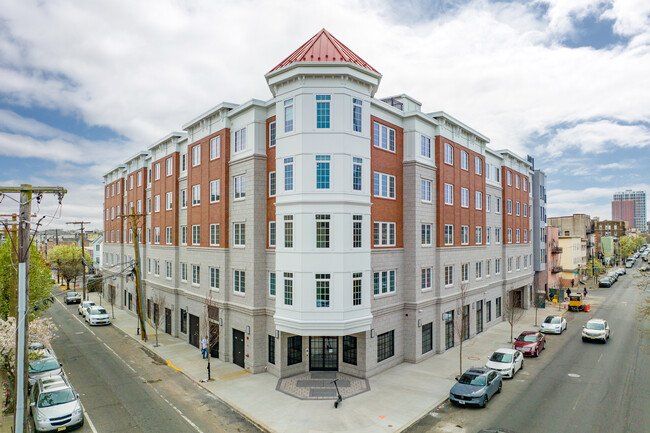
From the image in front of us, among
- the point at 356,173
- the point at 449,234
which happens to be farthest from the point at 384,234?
the point at 449,234

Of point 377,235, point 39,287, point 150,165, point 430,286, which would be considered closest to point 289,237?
point 377,235

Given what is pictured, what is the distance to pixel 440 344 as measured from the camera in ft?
95.9

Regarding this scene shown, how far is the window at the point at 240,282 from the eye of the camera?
2636 centimetres

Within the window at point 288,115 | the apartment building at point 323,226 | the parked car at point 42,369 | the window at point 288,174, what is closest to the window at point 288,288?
the apartment building at point 323,226

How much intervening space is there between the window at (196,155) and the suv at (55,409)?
18.4 metres

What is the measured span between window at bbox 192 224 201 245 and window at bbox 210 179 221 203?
3.45m

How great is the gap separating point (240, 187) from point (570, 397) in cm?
2332

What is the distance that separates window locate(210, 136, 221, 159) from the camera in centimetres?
2888

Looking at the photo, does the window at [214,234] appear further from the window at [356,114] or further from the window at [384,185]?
the window at [356,114]

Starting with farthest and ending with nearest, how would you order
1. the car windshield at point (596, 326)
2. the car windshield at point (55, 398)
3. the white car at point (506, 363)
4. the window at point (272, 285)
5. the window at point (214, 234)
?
the car windshield at point (596, 326)
the window at point (214, 234)
the window at point (272, 285)
the white car at point (506, 363)
the car windshield at point (55, 398)

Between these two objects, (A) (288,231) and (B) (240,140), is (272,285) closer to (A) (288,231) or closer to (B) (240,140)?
(A) (288,231)

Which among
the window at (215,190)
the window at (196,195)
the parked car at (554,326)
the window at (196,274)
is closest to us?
the window at (215,190)

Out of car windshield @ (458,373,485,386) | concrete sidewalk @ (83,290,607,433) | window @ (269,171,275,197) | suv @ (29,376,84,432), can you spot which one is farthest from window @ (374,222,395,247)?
suv @ (29,376,84,432)

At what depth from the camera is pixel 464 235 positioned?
33594 mm
